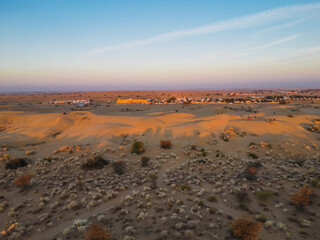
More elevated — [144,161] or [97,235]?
[97,235]

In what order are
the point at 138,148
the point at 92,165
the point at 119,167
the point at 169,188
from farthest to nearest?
the point at 138,148, the point at 92,165, the point at 119,167, the point at 169,188

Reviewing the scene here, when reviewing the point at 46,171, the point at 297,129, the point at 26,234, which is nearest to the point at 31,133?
the point at 46,171

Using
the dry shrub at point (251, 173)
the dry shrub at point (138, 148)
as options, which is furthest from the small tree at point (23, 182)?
the dry shrub at point (251, 173)

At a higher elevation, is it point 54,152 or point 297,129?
point 297,129

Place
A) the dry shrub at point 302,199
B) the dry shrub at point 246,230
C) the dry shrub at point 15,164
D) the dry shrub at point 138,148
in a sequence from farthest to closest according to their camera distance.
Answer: the dry shrub at point 138,148
the dry shrub at point 15,164
the dry shrub at point 302,199
the dry shrub at point 246,230

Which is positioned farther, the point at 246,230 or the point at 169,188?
the point at 169,188

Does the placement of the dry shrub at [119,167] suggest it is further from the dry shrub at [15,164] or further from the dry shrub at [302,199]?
the dry shrub at [302,199]

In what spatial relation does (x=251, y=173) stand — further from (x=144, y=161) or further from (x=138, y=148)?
(x=138, y=148)

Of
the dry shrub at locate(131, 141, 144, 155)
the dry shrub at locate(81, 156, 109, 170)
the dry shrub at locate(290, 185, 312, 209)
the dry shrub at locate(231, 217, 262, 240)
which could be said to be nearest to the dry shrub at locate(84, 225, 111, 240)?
the dry shrub at locate(231, 217, 262, 240)

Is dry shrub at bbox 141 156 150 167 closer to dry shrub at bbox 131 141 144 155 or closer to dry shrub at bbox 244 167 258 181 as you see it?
dry shrub at bbox 131 141 144 155

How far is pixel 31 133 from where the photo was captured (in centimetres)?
3038

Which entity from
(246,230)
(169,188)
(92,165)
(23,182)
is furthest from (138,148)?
(246,230)

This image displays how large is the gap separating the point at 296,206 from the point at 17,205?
621 inches

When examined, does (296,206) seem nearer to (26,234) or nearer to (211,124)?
(26,234)
